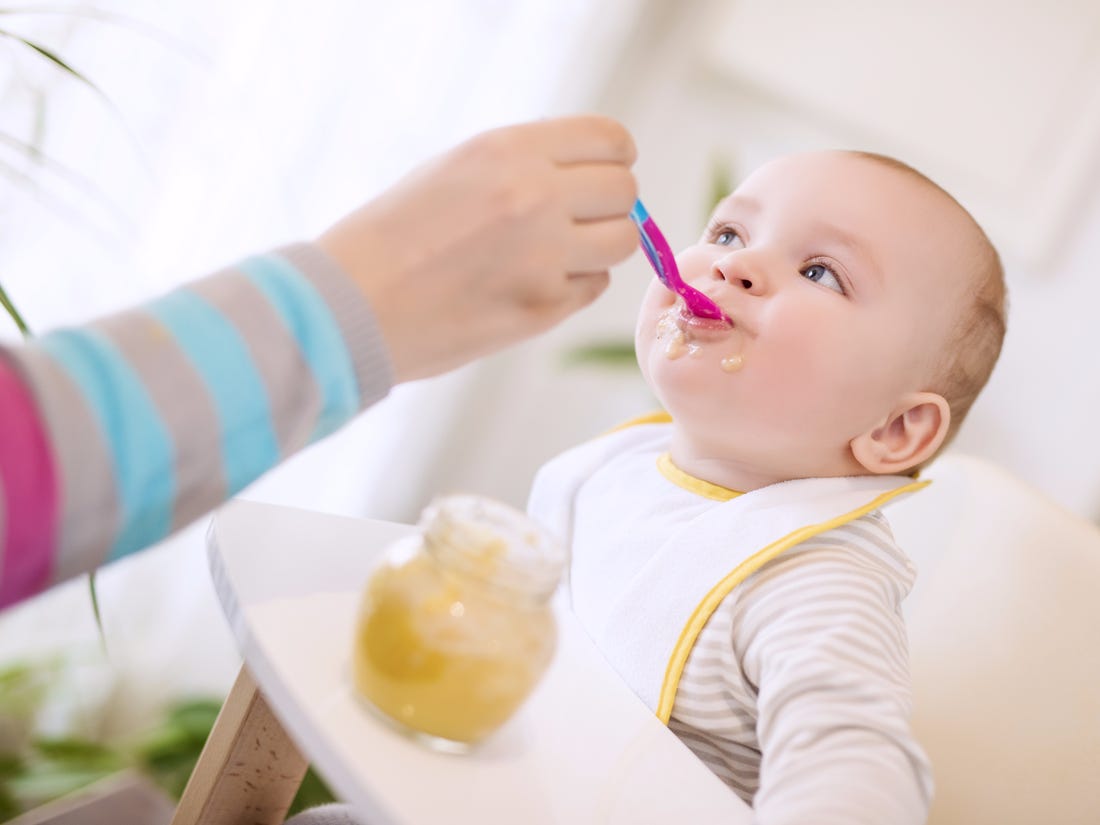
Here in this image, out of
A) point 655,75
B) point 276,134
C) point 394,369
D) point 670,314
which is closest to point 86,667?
point 276,134

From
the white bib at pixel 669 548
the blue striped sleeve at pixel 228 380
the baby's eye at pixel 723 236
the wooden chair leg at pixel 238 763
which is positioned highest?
the baby's eye at pixel 723 236

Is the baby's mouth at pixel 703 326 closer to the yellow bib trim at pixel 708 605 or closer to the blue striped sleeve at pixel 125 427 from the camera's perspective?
the yellow bib trim at pixel 708 605

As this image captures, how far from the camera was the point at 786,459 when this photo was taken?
958 millimetres

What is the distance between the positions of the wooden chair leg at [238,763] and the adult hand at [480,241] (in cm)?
30

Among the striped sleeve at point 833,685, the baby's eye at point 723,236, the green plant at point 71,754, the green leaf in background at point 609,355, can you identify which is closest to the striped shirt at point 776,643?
the striped sleeve at point 833,685

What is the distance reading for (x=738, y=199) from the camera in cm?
105

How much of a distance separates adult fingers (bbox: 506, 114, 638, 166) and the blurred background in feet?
3.17

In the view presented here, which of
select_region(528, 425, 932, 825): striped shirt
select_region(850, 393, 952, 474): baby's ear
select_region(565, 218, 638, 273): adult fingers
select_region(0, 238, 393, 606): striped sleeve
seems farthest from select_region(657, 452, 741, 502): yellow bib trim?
select_region(0, 238, 393, 606): striped sleeve

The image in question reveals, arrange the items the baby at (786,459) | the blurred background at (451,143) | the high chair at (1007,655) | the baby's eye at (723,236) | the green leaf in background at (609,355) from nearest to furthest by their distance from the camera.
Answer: the baby at (786,459) < the high chair at (1007,655) < the baby's eye at (723,236) < the blurred background at (451,143) < the green leaf in background at (609,355)

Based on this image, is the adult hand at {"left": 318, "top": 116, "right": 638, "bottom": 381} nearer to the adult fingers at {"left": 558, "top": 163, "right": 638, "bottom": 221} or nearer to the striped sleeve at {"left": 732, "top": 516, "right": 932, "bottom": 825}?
the adult fingers at {"left": 558, "top": 163, "right": 638, "bottom": 221}

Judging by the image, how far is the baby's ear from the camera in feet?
3.19

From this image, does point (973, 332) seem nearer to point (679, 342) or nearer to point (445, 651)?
point (679, 342)

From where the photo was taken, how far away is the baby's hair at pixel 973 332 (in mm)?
997

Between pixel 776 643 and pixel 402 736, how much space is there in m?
0.31
